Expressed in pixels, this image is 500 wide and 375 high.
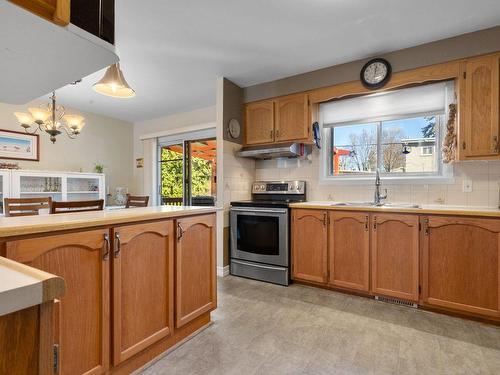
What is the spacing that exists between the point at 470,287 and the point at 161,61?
11.7 ft

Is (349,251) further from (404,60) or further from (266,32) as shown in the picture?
(266,32)

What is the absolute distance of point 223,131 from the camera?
3324 millimetres

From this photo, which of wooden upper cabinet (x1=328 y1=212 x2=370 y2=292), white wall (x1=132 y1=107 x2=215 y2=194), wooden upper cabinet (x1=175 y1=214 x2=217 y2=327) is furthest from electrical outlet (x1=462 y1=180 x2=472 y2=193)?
white wall (x1=132 y1=107 x2=215 y2=194)

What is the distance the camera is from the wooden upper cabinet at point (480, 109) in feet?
7.40

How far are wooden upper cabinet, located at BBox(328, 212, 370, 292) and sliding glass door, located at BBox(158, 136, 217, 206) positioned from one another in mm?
2495

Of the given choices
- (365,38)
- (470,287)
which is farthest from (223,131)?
(470,287)

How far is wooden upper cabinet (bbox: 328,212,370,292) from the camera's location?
2.57 m

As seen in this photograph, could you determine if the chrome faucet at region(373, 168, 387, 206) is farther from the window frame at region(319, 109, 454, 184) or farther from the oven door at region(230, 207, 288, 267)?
the oven door at region(230, 207, 288, 267)

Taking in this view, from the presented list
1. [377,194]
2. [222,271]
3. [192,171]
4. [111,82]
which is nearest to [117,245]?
[111,82]

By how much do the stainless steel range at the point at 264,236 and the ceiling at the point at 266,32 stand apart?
4.98ft

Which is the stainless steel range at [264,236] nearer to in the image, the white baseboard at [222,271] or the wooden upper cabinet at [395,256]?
the white baseboard at [222,271]

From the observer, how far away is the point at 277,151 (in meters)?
3.21

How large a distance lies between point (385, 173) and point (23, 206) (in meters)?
3.69

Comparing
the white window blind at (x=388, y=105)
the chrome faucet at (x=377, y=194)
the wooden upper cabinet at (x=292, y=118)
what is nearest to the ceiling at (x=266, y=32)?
the wooden upper cabinet at (x=292, y=118)
